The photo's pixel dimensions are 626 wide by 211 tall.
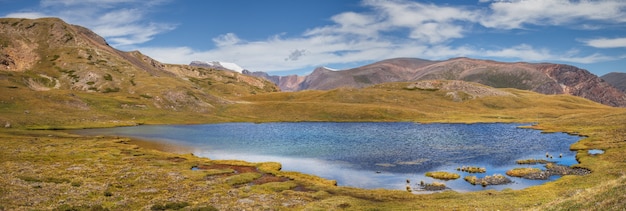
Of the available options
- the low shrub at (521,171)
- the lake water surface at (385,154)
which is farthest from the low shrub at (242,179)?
the low shrub at (521,171)

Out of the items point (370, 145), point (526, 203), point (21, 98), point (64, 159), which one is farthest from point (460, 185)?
point (21, 98)

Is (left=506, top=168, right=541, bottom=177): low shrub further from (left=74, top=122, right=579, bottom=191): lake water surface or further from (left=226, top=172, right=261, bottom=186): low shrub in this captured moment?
(left=226, top=172, right=261, bottom=186): low shrub

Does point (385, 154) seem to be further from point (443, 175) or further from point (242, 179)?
point (242, 179)

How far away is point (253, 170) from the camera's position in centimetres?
7106

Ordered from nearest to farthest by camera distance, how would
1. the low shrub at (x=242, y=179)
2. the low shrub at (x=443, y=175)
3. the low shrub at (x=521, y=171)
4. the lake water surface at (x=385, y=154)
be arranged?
1. the low shrub at (x=242, y=179)
2. the low shrub at (x=443, y=175)
3. the low shrub at (x=521, y=171)
4. the lake water surface at (x=385, y=154)

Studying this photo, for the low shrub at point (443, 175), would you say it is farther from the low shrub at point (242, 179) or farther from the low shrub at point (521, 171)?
the low shrub at point (242, 179)

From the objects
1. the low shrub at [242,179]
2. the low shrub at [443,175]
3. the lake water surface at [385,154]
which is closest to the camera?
the low shrub at [242,179]

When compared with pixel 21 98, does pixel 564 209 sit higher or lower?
lower

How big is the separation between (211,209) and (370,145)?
246 feet

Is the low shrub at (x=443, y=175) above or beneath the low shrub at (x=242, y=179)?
beneath

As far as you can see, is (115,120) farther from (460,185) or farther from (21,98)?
(460,185)

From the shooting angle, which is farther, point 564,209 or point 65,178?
point 65,178

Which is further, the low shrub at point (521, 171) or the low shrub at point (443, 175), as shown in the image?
the low shrub at point (521, 171)

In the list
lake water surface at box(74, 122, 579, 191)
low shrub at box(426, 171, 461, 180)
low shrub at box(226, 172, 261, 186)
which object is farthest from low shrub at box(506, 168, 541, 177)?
low shrub at box(226, 172, 261, 186)
